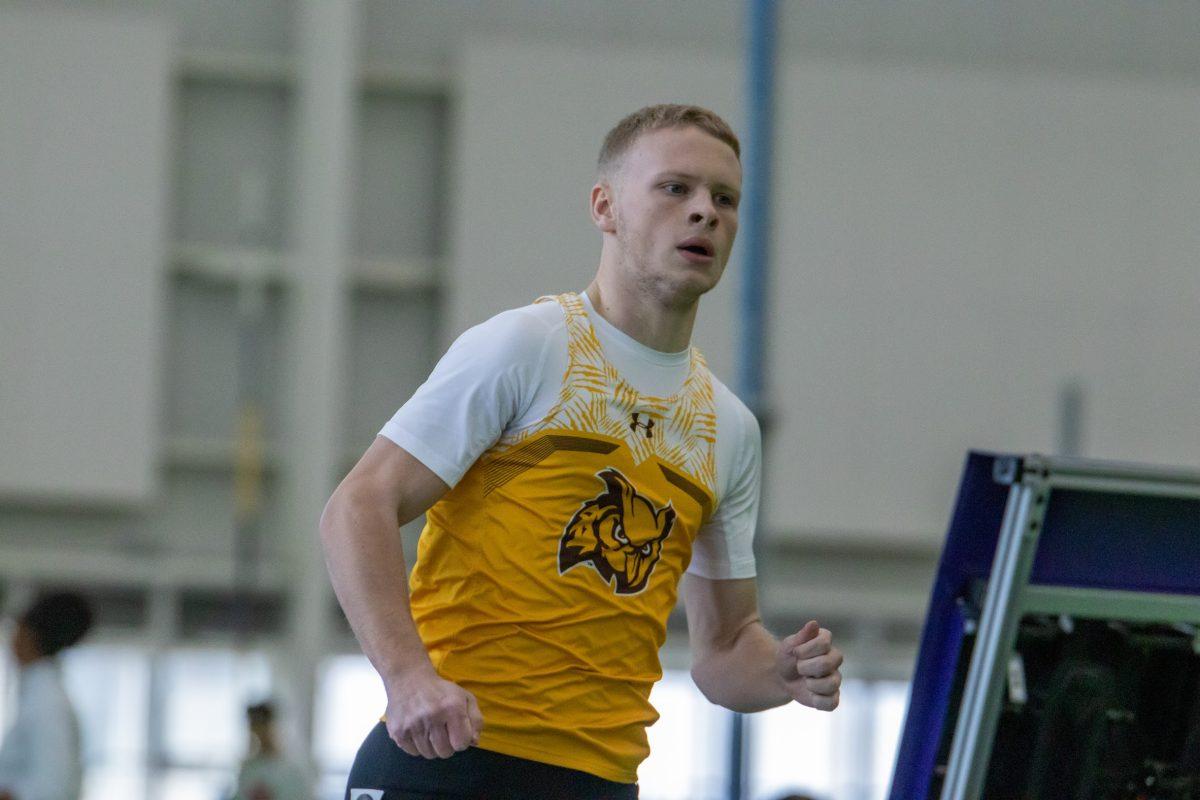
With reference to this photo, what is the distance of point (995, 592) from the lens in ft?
9.30

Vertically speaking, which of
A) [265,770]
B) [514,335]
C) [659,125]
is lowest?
[265,770]

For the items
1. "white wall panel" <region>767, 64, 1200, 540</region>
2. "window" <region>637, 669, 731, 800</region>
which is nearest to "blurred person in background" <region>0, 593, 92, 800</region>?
"white wall panel" <region>767, 64, 1200, 540</region>

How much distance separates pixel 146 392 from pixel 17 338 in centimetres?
135

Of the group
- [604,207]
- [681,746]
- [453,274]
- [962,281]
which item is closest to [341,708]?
[681,746]

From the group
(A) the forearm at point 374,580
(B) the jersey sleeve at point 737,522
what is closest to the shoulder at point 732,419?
(B) the jersey sleeve at point 737,522

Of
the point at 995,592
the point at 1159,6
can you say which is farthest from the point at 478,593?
the point at 1159,6

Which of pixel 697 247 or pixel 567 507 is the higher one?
pixel 697 247

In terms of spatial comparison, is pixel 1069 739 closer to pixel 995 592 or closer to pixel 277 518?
pixel 995 592

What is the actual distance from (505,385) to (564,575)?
0.33 meters

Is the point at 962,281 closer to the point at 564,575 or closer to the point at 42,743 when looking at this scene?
the point at 42,743

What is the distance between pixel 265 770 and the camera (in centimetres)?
919

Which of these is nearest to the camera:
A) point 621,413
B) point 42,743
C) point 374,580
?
point 374,580

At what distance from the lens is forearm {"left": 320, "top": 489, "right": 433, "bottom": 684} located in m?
2.73

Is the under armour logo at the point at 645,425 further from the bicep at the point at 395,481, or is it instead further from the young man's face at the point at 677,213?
Result: the bicep at the point at 395,481
